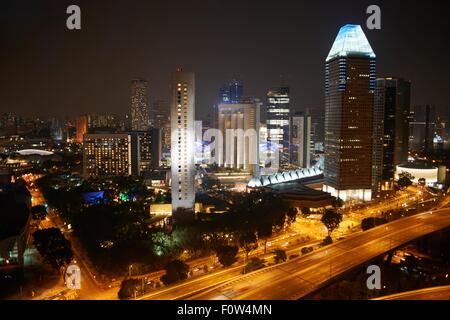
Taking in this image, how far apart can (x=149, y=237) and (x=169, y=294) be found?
7.53ft

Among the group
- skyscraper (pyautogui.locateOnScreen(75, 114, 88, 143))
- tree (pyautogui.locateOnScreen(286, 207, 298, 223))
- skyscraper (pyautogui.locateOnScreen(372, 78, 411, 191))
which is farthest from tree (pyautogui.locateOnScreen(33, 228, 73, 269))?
skyscraper (pyautogui.locateOnScreen(75, 114, 88, 143))

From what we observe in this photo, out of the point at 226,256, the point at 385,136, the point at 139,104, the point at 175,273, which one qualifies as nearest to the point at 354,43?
the point at 385,136

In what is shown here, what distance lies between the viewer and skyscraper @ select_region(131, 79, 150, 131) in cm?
2947

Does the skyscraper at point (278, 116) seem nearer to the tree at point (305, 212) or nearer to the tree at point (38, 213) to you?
the tree at point (305, 212)

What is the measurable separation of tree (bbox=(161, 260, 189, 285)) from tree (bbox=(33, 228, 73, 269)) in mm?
1654

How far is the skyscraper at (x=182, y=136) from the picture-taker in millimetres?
8164

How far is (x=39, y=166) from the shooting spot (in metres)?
18.2

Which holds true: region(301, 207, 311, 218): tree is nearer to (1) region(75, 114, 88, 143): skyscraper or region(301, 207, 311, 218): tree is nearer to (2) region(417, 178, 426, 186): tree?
(2) region(417, 178, 426, 186): tree

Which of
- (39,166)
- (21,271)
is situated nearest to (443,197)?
(21,271)

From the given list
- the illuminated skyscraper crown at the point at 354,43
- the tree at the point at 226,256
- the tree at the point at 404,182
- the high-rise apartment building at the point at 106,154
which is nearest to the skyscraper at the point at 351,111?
the illuminated skyscraper crown at the point at 354,43

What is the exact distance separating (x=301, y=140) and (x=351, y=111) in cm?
790

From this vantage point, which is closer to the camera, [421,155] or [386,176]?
[386,176]

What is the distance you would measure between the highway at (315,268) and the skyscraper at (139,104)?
24382 mm

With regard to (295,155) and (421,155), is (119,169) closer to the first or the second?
(295,155)
